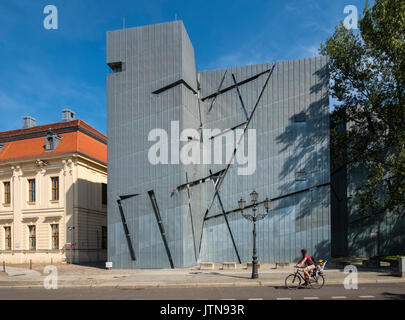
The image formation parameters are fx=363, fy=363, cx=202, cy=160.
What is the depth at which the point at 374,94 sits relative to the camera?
893 inches

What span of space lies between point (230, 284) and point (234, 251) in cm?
940

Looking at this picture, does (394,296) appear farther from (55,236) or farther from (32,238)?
(32,238)

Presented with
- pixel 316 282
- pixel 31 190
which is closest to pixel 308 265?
pixel 316 282

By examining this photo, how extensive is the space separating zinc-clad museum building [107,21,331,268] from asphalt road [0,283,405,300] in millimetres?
8365

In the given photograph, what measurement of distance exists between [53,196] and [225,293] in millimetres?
24949

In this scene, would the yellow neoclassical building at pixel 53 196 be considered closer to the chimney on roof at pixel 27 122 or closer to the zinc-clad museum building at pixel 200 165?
the chimney on roof at pixel 27 122

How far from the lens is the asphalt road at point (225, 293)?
12.2 meters

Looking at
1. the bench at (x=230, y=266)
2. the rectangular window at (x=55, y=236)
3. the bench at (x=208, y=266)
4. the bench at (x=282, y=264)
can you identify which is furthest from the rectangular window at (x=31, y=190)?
the bench at (x=282, y=264)

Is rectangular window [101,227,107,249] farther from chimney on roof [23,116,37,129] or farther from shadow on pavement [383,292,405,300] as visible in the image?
shadow on pavement [383,292,405,300]

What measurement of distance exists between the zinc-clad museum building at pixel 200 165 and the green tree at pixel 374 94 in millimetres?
1719

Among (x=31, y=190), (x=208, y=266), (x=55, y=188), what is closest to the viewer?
(x=208, y=266)

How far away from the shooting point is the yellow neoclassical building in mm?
32500

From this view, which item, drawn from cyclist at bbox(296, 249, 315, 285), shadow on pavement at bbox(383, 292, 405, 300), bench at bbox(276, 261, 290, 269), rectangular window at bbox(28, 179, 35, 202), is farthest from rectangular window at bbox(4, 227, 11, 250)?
shadow on pavement at bbox(383, 292, 405, 300)
